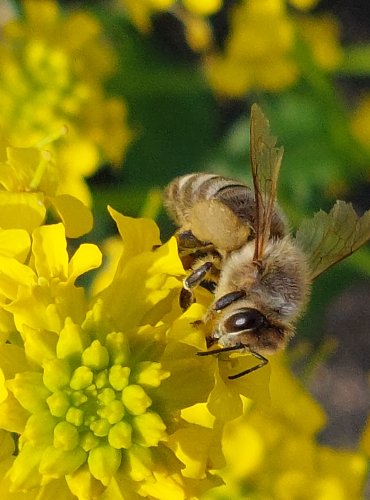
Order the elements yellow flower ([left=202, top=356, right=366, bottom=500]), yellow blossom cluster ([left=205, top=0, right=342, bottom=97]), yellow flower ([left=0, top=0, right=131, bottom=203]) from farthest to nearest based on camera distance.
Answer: yellow blossom cluster ([left=205, top=0, right=342, bottom=97]) < yellow flower ([left=0, top=0, right=131, bottom=203]) < yellow flower ([left=202, top=356, right=366, bottom=500])

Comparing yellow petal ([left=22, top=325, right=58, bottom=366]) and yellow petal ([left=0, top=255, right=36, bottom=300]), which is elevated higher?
yellow petal ([left=0, top=255, right=36, bottom=300])

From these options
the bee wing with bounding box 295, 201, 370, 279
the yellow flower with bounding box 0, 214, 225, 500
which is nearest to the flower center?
the yellow flower with bounding box 0, 214, 225, 500

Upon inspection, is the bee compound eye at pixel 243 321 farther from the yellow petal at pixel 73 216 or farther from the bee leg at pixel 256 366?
the yellow petal at pixel 73 216

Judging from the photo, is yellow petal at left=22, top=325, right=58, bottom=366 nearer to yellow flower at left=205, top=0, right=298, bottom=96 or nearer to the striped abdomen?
the striped abdomen

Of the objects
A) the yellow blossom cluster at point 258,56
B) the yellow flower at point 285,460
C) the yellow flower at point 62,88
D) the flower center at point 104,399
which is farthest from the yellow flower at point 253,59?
the flower center at point 104,399

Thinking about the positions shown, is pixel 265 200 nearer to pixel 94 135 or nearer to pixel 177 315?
pixel 177 315

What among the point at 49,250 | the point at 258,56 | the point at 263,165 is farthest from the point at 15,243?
the point at 258,56

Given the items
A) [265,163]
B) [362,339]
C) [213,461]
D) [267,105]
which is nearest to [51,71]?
[267,105]
